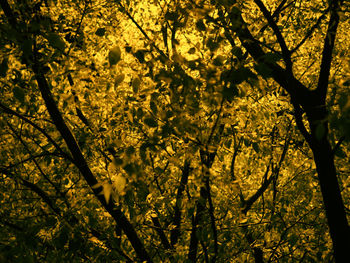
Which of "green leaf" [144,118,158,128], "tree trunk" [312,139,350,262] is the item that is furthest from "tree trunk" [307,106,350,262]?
"green leaf" [144,118,158,128]

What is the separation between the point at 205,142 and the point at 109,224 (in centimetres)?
450

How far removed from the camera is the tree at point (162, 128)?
3.01m

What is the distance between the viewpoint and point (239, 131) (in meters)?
5.96

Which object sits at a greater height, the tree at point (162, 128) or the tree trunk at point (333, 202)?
the tree at point (162, 128)

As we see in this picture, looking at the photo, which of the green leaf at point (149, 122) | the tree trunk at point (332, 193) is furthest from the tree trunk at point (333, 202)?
the green leaf at point (149, 122)

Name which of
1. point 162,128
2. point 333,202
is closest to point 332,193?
point 333,202

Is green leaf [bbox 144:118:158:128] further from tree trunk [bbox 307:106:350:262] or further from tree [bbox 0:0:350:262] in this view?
tree trunk [bbox 307:106:350:262]

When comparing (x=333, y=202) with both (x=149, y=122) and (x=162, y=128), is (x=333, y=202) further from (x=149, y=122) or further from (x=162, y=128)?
(x=149, y=122)

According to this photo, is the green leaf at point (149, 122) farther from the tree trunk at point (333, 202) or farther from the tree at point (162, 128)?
the tree trunk at point (333, 202)

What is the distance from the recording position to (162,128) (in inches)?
135

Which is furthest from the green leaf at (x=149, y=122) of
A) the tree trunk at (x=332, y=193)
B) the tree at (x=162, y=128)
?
the tree trunk at (x=332, y=193)

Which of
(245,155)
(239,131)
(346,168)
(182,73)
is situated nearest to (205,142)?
(182,73)

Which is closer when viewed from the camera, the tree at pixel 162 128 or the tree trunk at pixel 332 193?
the tree at pixel 162 128

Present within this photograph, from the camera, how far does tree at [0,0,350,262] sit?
3.01 meters
